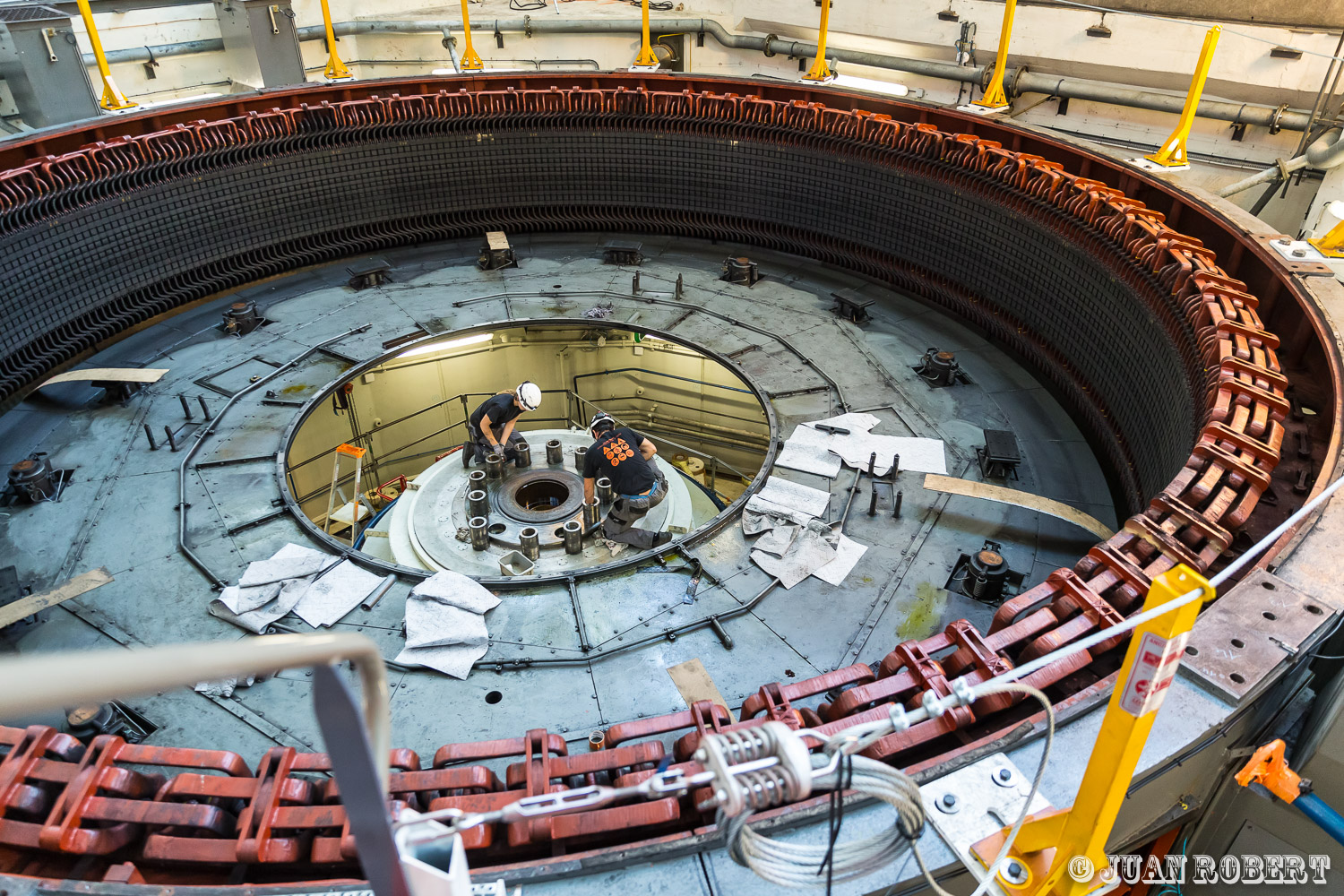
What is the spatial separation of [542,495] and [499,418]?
900 millimetres

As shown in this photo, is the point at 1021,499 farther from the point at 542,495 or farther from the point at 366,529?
the point at 366,529

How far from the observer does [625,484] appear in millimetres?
8016

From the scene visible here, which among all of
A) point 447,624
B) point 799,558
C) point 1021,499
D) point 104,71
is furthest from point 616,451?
point 104,71

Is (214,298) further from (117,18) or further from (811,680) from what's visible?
(811,680)

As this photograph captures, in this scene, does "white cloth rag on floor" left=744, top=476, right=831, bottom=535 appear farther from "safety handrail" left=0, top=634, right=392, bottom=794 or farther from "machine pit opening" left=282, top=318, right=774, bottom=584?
"safety handrail" left=0, top=634, right=392, bottom=794

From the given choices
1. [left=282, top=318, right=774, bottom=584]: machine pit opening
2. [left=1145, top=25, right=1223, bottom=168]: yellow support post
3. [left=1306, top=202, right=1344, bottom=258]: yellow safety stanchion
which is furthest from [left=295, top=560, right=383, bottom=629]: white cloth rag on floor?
[left=1145, top=25, right=1223, bottom=168]: yellow support post

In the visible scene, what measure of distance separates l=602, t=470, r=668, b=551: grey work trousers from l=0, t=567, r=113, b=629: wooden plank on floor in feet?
12.7

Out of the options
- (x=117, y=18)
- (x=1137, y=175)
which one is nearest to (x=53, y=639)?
(x=1137, y=175)

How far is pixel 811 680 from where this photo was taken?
452 cm

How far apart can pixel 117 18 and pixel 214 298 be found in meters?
6.70

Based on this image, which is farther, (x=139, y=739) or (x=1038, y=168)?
(x=1038, y=168)

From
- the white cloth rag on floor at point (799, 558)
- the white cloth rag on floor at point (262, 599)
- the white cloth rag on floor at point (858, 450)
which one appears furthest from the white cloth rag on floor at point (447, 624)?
the white cloth rag on floor at point (858, 450)

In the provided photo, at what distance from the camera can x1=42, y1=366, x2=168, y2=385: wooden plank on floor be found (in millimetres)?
8502

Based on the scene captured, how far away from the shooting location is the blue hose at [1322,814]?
12.5 feet
